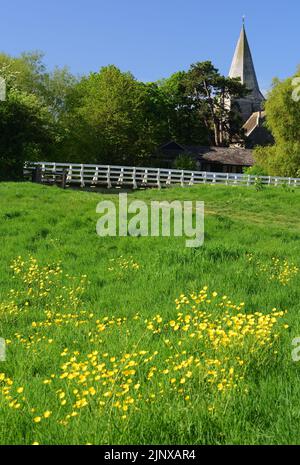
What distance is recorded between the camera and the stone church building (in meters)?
62.5

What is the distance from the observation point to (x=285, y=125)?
43594mm

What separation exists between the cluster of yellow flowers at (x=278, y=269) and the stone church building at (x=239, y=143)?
46855 mm

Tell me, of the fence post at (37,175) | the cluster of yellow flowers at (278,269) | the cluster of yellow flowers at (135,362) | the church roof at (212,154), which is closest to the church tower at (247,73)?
the church roof at (212,154)

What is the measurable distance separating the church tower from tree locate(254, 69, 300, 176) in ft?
156

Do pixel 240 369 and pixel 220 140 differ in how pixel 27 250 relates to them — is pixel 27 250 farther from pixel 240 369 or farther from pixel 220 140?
pixel 220 140

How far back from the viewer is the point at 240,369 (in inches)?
172

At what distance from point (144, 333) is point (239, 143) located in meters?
71.7

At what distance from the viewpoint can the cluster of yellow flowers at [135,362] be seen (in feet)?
12.7

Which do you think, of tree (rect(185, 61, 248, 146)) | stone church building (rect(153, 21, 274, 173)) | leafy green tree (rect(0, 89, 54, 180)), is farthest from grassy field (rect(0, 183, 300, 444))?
tree (rect(185, 61, 248, 146))

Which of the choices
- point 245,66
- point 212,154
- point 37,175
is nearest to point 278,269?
point 37,175

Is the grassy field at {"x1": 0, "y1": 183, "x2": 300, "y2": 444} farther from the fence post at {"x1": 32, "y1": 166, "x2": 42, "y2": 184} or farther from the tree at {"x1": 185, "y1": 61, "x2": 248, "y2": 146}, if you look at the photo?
the tree at {"x1": 185, "y1": 61, "x2": 248, "y2": 146}

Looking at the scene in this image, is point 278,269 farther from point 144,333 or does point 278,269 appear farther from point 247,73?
point 247,73

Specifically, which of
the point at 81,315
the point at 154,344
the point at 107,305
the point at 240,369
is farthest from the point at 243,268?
the point at 240,369

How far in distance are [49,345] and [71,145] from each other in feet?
159
